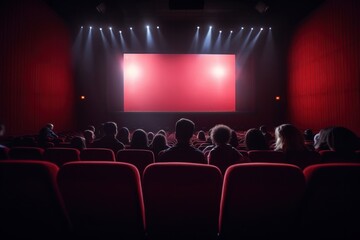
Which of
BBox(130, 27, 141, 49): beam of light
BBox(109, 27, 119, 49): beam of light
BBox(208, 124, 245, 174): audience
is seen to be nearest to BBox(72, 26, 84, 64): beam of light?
BBox(109, 27, 119, 49): beam of light

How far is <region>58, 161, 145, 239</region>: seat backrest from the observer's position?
1393 mm

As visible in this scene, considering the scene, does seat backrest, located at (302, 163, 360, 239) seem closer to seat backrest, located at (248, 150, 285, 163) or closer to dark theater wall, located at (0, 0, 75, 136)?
seat backrest, located at (248, 150, 285, 163)

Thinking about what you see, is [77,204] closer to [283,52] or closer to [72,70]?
[72,70]

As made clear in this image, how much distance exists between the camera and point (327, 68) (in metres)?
10.5

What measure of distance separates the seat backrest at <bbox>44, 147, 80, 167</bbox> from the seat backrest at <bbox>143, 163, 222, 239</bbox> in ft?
6.05

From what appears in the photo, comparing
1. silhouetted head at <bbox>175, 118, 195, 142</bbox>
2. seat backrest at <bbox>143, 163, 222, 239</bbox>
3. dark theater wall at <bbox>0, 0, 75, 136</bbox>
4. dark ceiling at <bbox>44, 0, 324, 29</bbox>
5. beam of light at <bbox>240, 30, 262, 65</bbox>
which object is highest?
dark ceiling at <bbox>44, 0, 324, 29</bbox>

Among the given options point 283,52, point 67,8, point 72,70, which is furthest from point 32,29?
point 283,52

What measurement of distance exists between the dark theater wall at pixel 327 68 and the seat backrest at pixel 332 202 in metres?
8.73

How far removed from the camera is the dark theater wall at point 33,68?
821 centimetres

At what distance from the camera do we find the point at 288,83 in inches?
571

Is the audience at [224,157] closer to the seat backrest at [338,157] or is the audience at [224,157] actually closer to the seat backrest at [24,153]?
the seat backrest at [338,157]

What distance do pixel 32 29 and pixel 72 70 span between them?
4.22 m

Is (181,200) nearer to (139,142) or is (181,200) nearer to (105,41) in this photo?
(139,142)

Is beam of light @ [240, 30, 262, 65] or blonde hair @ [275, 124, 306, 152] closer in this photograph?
blonde hair @ [275, 124, 306, 152]
